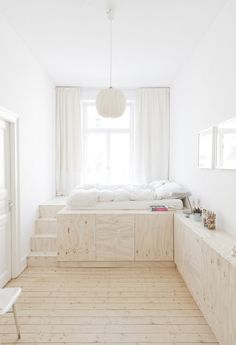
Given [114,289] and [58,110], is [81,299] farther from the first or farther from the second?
[58,110]

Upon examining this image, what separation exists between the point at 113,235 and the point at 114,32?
250 cm

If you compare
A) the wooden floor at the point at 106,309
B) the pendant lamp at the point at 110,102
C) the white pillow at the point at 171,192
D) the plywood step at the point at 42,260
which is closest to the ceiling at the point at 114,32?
the pendant lamp at the point at 110,102

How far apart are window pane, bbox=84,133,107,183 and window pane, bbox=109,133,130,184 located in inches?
5.9

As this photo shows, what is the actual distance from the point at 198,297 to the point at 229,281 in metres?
0.79

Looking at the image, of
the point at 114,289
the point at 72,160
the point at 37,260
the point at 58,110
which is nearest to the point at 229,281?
the point at 114,289

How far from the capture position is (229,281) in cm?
166

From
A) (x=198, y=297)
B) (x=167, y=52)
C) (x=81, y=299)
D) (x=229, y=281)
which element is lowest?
(x=81, y=299)

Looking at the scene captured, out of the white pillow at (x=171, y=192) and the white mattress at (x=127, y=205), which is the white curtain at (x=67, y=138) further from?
the white pillow at (x=171, y=192)

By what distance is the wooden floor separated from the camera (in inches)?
79.4

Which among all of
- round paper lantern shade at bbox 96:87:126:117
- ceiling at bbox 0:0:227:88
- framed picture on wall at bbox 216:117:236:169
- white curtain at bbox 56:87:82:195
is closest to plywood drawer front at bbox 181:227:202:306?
framed picture on wall at bbox 216:117:236:169

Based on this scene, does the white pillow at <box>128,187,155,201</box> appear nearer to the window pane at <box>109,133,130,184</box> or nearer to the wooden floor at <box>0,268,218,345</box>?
the wooden floor at <box>0,268,218,345</box>

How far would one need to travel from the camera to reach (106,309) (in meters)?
2.40

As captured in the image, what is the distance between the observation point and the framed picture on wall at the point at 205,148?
108 inches

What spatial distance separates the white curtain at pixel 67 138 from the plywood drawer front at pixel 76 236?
5.92ft
